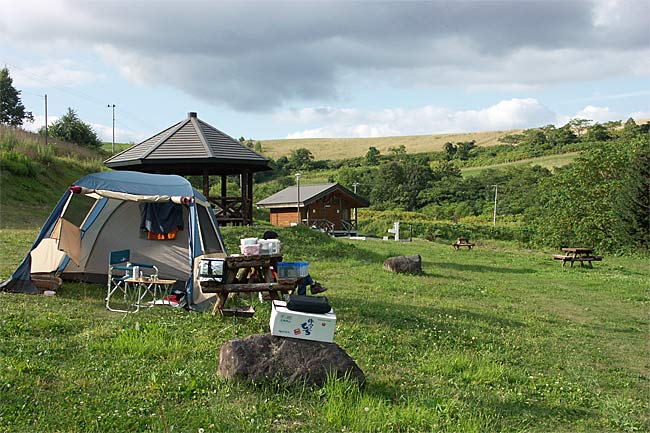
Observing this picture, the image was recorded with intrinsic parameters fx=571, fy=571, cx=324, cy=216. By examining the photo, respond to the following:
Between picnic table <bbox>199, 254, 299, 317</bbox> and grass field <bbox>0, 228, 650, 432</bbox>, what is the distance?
0.25 meters

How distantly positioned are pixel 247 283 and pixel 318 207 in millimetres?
28580

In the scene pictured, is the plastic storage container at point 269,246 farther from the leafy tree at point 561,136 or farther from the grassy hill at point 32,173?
the leafy tree at point 561,136

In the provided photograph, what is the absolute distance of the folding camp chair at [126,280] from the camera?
7.94m

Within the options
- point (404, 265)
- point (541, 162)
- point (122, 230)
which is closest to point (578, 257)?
point (404, 265)

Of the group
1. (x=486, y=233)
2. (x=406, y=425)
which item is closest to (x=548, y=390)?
(x=406, y=425)

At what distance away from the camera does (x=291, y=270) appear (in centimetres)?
785

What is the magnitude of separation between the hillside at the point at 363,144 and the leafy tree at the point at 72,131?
45.2 meters

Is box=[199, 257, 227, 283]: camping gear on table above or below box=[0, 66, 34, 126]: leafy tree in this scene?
below

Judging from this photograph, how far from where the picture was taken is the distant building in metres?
35.2

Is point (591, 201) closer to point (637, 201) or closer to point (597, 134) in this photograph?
point (637, 201)

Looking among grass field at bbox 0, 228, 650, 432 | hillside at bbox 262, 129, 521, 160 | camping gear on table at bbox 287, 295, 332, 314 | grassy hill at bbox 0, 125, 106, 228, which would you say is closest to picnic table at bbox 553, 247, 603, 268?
grass field at bbox 0, 228, 650, 432

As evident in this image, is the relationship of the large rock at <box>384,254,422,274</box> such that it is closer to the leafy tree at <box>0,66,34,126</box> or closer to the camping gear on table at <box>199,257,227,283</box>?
the camping gear on table at <box>199,257,227,283</box>

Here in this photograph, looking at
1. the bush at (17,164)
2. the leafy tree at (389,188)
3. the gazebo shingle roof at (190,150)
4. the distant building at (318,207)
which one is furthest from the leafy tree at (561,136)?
the bush at (17,164)

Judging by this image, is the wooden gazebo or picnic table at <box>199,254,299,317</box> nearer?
picnic table at <box>199,254,299,317</box>
